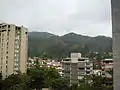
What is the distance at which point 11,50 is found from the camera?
1602 cm

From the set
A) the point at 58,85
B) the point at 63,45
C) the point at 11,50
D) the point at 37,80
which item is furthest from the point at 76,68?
the point at 63,45

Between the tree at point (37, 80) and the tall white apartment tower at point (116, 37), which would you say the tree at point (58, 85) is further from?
the tall white apartment tower at point (116, 37)

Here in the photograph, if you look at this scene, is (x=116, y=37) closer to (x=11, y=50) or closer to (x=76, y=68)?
(x=11, y=50)

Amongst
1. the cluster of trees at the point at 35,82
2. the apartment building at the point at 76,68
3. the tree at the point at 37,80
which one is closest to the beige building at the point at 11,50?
the cluster of trees at the point at 35,82

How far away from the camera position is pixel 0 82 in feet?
41.8

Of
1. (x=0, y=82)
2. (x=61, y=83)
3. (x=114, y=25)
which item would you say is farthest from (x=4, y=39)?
(x=114, y=25)

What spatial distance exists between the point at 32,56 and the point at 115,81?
27.8 metres

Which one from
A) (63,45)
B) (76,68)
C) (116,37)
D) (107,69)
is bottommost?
(107,69)

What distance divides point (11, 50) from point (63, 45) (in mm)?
18744

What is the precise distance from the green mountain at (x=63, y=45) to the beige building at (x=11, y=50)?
12875mm

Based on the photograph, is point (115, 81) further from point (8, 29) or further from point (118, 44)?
point (8, 29)

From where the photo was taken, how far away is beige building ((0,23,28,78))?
15819 millimetres

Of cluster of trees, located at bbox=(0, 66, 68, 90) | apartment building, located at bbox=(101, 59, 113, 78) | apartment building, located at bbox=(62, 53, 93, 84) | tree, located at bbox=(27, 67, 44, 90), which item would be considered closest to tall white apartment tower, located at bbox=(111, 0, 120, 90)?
cluster of trees, located at bbox=(0, 66, 68, 90)

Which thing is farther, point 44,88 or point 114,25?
point 44,88
